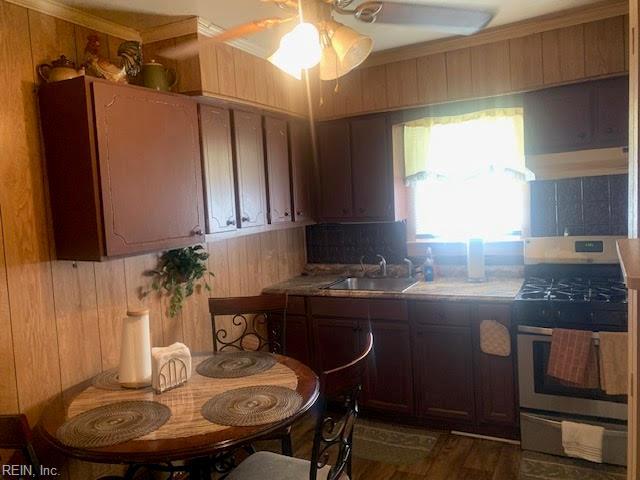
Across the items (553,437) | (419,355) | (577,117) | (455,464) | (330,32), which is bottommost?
(455,464)

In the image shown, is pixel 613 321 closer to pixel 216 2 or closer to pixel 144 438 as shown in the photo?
pixel 144 438

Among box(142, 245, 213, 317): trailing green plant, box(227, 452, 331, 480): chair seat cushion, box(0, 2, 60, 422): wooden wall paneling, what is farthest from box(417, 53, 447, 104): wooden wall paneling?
box(227, 452, 331, 480): chair seat cushion

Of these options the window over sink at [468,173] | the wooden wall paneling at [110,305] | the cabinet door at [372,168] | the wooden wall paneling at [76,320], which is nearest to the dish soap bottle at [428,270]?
the window over sink at [468,173]

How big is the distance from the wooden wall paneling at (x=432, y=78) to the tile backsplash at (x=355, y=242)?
95 cm

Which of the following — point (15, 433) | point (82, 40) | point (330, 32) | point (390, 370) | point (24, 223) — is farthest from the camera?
point (390, 370)

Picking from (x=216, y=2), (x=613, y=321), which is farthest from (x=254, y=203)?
(x=613, y=321)

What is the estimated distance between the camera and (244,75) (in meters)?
3.05

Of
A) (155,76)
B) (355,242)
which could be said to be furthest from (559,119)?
(155,76)

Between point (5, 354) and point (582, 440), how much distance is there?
2.85 metres

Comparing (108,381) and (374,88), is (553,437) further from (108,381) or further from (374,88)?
(374,88)

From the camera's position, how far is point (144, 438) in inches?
63.9

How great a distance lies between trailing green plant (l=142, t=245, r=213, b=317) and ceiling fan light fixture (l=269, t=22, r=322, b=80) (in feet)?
4.77

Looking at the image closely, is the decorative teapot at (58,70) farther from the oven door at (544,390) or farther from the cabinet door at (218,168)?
the oven door at (544,390)

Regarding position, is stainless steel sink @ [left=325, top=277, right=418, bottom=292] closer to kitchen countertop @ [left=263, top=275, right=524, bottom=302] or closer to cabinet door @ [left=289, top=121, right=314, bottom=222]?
kitchen countertop @ [left=263, top=275, right=524, bottom=302]
